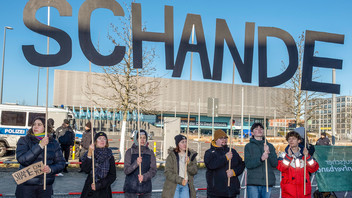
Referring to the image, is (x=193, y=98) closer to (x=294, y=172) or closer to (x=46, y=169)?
(x=294, y=172)

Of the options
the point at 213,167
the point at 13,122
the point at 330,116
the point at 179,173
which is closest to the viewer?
the point at 213,167

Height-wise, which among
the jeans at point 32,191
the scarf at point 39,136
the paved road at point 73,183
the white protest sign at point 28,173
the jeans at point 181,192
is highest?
the scarf at point 39,136

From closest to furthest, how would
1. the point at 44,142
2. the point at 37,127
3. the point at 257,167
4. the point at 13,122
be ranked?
the point at 44,142 → the point at 37,127 → the point at 257,167 → the point at 13,122

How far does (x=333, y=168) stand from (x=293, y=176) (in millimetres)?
2459

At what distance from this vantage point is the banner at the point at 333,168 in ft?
21.8

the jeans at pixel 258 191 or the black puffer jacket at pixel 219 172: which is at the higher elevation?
the black puffer jacket at pixel 219 172

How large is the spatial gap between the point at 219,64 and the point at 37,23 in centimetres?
315

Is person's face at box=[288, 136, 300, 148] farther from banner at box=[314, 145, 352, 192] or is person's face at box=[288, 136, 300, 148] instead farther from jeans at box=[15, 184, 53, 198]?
jeans at box=[15, 184, 53, 198]

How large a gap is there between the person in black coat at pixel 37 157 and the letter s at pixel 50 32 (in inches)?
41.8

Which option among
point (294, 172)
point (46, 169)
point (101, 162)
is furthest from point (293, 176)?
point (46, 169)

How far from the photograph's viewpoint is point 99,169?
443 centimetres

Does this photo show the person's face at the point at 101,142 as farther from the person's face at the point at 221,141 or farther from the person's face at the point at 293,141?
the person's face at the point at 293,141

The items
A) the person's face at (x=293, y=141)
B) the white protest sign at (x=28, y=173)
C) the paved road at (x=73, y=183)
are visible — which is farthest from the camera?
the paved road at (x=73, y=183)

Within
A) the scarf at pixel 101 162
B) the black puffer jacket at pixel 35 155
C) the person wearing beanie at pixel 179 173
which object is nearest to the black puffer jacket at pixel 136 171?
the person wearing beanie at pixel 179 173
